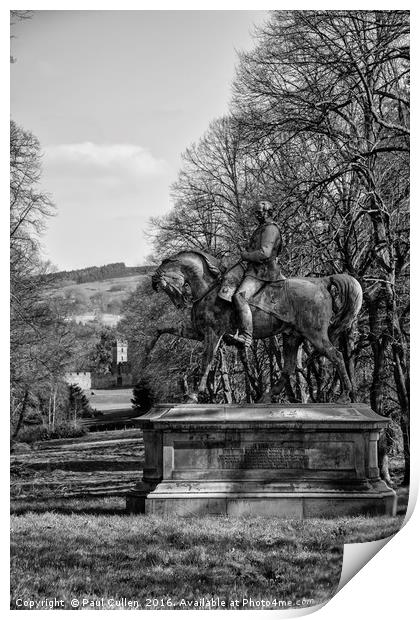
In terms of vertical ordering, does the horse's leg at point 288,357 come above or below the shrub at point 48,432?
above

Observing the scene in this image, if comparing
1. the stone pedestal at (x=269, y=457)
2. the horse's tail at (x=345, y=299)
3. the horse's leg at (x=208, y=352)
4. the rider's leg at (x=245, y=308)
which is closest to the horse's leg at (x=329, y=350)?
the horse's tail at (x=345, y=299)

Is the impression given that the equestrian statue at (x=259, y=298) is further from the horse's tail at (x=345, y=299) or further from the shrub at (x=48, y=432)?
the shrub at (x=48, y=432)

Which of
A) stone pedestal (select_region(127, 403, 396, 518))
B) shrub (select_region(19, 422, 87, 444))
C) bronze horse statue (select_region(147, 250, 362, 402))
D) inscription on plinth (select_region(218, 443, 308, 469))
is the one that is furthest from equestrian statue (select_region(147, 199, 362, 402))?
shrub (select_region(19, 422, 87, 444))

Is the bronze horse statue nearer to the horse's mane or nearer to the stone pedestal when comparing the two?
the horse's mane

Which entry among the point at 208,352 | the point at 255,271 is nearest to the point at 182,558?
the point at 208,352

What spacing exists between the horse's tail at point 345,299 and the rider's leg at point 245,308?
3.32 ft

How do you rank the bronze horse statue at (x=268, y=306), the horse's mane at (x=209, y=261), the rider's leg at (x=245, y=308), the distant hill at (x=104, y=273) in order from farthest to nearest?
the distant hill at (x=104, y=273), the horse's mane at (x=209, y=261), the bronze horse statue at (x=268, y=306), the rider's leg at (x=245, y=308)

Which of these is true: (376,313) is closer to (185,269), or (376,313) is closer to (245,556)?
(185,269)

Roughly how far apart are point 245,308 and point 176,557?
3.53m

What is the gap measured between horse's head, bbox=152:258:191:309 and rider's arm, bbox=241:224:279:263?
894mm

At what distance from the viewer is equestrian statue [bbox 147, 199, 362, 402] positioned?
1183cm

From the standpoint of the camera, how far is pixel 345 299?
468 inches

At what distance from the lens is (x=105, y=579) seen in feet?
29.0

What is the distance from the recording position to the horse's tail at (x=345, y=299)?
38.7ft
